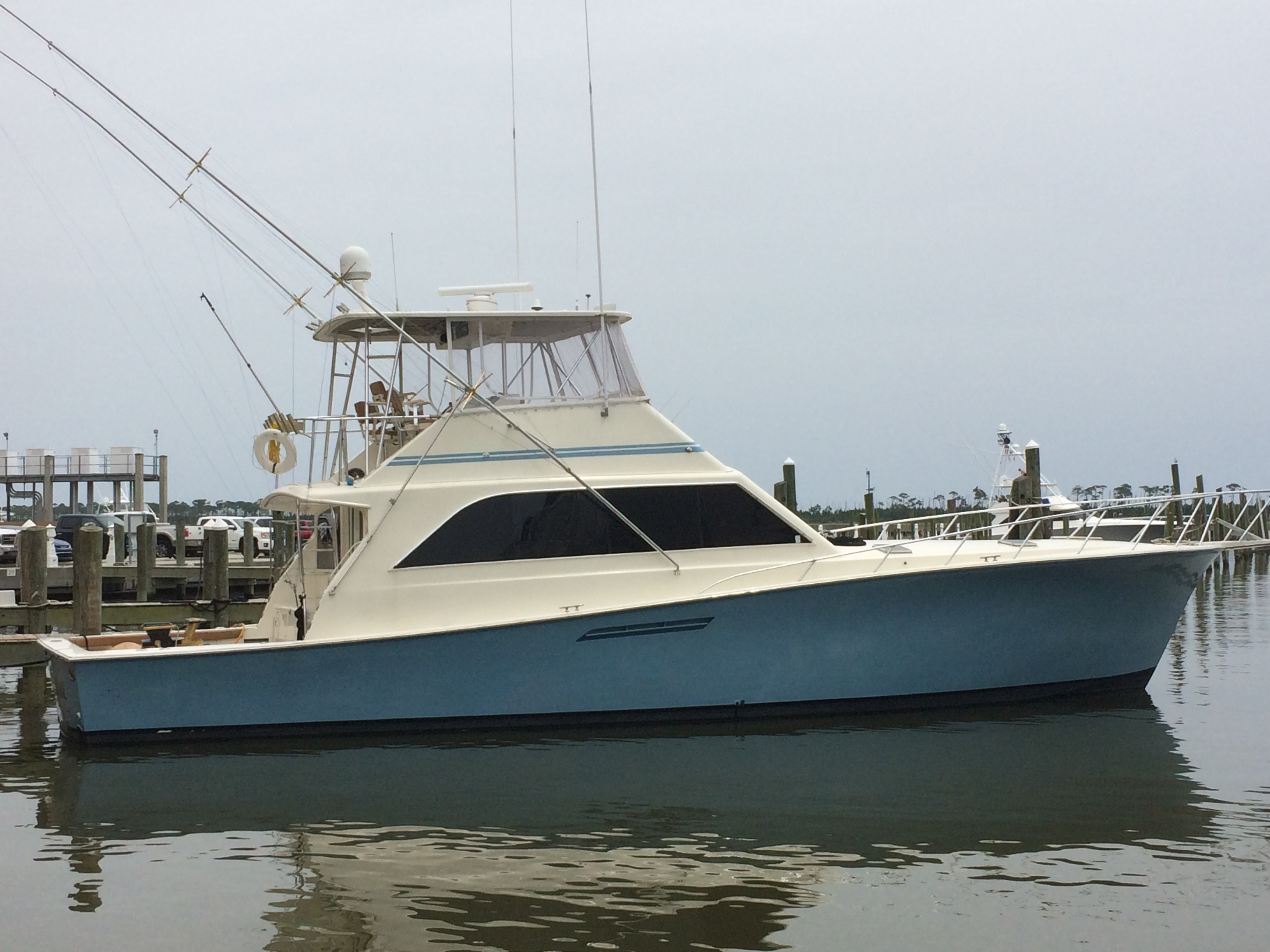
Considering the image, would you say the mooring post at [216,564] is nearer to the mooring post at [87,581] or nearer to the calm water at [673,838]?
the mooring post at [87,581]

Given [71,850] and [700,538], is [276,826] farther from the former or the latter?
[700,538]

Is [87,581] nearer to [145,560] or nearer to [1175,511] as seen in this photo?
[145,560]

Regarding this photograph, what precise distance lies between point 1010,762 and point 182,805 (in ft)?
18.4

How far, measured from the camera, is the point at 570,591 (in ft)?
31.0

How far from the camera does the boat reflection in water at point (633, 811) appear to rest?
5.96 meters

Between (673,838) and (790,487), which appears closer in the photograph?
(673,838)

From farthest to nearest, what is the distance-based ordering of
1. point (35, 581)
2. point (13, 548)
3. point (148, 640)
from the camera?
point (13, 548)
point (35, 581)
point (148, 640)

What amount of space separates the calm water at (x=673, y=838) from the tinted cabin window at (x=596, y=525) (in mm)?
1445

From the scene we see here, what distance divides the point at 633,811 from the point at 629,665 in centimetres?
186

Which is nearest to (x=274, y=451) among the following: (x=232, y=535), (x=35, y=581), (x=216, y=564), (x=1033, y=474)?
(x=35, y=581)

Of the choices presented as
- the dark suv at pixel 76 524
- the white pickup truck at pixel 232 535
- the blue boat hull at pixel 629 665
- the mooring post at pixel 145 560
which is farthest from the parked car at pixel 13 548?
the blue boat hull at pixel 629 665

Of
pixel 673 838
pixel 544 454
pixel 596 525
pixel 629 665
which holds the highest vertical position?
pixel 544 454

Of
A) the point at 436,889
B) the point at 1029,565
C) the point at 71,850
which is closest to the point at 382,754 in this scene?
the point at 71,850

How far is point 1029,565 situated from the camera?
375 inches
